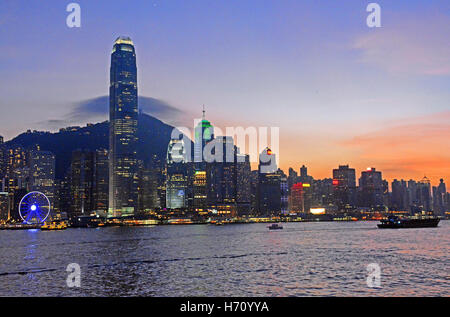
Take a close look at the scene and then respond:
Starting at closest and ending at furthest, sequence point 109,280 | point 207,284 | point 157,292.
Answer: point 157,292
point 207,284
point 109,280

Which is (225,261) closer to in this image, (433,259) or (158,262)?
(158,262)

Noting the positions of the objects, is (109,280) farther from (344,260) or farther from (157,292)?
(344,260)

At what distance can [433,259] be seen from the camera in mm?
72375

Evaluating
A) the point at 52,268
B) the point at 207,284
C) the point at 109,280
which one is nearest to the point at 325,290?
the point at 207,284

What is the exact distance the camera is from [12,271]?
62531mm
